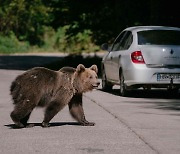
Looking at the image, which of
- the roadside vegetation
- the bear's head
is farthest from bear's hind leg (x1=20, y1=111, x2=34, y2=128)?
the roadside vegetation

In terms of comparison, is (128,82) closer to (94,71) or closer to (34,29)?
(94,71)

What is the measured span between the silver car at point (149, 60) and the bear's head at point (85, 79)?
556 cm

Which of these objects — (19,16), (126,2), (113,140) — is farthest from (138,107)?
(19,16)

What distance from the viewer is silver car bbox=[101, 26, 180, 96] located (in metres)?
16.6

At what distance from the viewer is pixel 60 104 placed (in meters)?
11.1

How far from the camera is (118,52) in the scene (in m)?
18.0

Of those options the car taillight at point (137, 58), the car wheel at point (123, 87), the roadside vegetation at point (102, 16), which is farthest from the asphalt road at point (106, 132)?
the roadside vegetation at point (102, 16)

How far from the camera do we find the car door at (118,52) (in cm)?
1774

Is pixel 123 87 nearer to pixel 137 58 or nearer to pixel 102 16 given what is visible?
pixel 137 58

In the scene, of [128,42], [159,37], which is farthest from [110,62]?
[159,37]

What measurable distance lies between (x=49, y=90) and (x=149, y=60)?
5.84 m

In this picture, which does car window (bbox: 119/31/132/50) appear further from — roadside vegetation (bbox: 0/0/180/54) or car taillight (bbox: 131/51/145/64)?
roadside vegetation (bbox: 0/0/180/54)

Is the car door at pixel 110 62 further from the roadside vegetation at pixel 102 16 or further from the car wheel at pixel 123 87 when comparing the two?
the roadside vegetation at pixel 102 16

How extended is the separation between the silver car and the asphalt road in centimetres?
99
